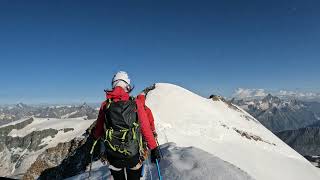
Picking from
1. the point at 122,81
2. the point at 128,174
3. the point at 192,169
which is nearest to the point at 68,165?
the point at 192,169

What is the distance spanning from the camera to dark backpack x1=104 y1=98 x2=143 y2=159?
28.3 feet

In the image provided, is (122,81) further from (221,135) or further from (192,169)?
(221,135)

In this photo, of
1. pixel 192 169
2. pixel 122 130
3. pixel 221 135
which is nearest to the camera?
pixel 122 130

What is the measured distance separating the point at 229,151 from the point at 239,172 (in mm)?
34042

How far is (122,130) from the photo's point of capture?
866 cm

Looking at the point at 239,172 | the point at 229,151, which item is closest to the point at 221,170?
the point at 239,172

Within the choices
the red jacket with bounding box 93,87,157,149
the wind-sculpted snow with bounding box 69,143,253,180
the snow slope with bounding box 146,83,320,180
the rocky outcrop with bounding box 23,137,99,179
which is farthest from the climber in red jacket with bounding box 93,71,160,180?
the rocky outcrop with bounding box 23,137,99,179

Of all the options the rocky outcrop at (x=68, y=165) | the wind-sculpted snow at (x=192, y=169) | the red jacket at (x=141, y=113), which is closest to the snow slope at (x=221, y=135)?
the rocky outcrop at (x=68, y=165)

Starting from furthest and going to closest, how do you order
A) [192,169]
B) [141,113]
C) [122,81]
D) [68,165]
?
1. [68,165]
2. [192,169]
3. [122,81]
4. [141,113]

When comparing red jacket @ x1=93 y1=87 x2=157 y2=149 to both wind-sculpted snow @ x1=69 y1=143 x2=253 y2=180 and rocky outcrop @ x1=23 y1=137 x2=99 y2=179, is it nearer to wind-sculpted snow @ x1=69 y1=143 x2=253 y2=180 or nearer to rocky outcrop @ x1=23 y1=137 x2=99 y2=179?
wind-sculpted snow @ x1=69 y1=143 x2=253 y2=180

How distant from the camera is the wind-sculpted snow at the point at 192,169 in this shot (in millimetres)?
13938

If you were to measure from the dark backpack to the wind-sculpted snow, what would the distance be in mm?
4190

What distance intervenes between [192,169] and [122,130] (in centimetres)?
734

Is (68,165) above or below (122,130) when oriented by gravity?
below
